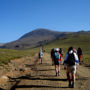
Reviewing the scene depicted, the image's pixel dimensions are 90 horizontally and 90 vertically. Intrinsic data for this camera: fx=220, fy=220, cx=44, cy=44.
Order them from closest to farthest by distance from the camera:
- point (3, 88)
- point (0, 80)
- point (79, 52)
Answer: point (3, 88) < point (0, 80) < point (79, 52)

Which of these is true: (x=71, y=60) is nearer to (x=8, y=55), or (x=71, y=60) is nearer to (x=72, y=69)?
(x=72, y=69)

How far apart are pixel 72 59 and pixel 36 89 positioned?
8.17ft

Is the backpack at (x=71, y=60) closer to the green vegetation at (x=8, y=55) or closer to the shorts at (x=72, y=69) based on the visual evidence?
the shorts at (x=72, y=69)

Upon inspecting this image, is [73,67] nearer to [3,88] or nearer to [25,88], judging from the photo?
[25,88]

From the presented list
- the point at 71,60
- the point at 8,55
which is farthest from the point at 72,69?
the point at 8,55

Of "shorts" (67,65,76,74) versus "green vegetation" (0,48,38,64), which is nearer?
"shorts" (67,65,76,74)

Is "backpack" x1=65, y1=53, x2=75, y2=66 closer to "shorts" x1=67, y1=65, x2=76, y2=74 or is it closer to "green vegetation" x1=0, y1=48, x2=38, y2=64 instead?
"shorts" x1=67, y1=65, x2=76, y2=74

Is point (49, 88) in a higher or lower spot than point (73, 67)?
lower

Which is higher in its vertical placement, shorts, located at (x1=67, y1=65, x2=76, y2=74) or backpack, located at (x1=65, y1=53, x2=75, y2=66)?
backpack, located at (x1=65, y1=53, x2=75, y2=66)

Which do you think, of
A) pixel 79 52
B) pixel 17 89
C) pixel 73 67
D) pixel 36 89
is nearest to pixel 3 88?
pixel 17 89

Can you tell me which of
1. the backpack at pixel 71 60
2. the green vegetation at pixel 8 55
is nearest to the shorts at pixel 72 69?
the backpack at pixel 71 60

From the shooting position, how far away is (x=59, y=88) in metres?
11.7

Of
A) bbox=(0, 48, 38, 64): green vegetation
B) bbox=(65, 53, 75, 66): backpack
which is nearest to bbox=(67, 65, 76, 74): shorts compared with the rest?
bbox=(65, 53, 75, 66): backpack

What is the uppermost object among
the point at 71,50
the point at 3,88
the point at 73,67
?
the point at 71,50
